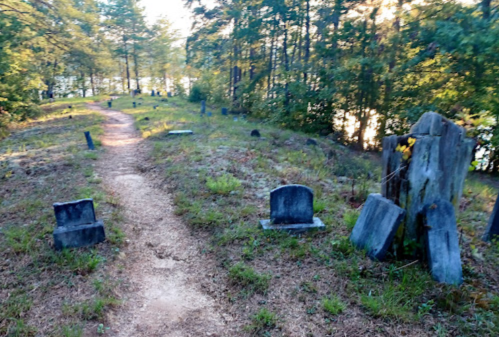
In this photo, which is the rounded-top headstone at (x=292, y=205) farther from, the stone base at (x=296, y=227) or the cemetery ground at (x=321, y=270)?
the cemetery ground at (x=321, y=270)

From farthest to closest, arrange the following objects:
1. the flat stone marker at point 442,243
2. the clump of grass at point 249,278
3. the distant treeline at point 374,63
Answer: the distant treeline at point 374,63 < the clump of grass at point 249,278 < the flat stone marker at point 442,243

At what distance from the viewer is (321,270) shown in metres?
4.07

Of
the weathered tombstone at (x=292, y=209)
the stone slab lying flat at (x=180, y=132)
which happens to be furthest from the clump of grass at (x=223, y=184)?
the stone slab lying flat at (x=180, y=132)

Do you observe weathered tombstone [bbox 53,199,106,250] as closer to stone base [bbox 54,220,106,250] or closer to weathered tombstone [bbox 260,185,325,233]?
stone base [bbox 54,220,106,250]

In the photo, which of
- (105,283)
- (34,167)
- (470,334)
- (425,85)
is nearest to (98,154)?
(34,167)

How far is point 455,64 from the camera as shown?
34.6ft

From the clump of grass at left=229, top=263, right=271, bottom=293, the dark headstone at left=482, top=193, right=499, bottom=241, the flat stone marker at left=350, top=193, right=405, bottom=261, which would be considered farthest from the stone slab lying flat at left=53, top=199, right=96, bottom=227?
the dark headstone at left=482, top=193, right=499, bottom=241

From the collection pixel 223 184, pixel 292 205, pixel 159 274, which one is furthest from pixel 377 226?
pixel 223 184

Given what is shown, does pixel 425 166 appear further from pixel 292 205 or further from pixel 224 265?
pixel 224 265

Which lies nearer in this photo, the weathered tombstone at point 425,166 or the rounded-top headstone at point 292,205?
the weathered tombstone at point 425,166

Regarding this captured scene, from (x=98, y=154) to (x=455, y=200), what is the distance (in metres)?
10.2

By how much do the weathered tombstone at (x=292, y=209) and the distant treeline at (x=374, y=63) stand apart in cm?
251

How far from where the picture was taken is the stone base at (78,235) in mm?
4520

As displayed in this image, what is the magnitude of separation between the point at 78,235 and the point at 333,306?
12.3 ft
